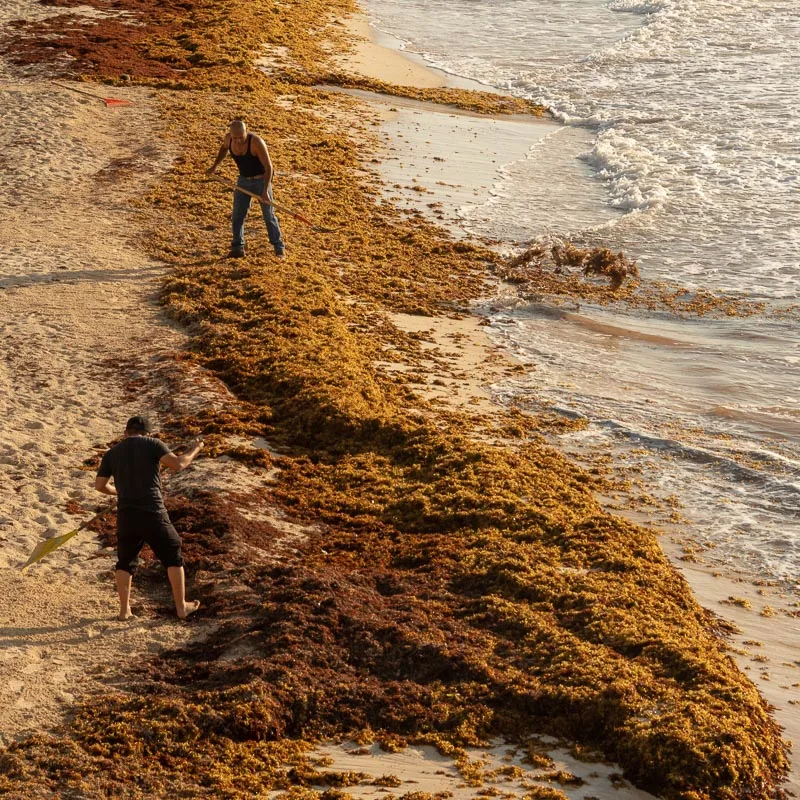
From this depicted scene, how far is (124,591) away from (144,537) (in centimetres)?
42

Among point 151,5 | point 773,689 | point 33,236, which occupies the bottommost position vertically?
point 773,689

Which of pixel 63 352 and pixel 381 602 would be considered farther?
pixel 63 352

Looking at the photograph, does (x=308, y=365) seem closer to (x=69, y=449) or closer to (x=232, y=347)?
(x=232, y=347)

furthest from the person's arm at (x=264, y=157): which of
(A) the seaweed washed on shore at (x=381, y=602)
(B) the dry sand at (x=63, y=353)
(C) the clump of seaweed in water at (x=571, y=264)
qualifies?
(C) the clump of seaweed in water at (x=571, y=264)

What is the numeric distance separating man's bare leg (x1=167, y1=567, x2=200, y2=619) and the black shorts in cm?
6

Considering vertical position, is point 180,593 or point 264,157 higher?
point 264,157

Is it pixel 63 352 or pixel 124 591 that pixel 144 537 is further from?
pixel 63 352

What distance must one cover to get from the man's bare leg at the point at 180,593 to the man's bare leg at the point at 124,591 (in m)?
0.28

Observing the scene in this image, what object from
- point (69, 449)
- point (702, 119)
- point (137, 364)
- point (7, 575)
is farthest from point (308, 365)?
point (702, 119)

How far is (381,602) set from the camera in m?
8.05

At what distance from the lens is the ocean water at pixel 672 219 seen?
1109 centimetres

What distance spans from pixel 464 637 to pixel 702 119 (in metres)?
19.2

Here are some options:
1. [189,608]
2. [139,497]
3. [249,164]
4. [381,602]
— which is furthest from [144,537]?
[249,164]

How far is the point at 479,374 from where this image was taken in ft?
41.2
